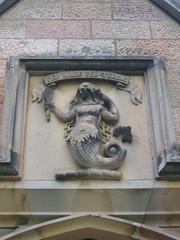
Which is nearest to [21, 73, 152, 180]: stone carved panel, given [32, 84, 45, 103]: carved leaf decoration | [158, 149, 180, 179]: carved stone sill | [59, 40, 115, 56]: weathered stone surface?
[32, 84, 45, 103]: carved leaf decoration

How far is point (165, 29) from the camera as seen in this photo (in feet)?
17.0

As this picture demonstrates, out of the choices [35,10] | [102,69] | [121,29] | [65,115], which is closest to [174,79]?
[102,69]

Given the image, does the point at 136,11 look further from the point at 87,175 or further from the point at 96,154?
the point at 87,175

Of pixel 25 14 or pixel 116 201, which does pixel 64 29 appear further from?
pixel 116 201

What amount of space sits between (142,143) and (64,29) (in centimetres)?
170

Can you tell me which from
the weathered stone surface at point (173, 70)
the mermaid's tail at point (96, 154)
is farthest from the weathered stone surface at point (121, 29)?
the mermaid's tail at point (96, 154)

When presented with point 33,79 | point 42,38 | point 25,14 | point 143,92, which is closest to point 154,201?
point 143,92

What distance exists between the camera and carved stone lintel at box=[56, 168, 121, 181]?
12.7 feet

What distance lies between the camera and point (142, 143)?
4.21 m

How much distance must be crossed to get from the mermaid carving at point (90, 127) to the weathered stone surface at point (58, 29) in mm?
855


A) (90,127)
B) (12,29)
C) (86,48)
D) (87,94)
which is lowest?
(90,127)

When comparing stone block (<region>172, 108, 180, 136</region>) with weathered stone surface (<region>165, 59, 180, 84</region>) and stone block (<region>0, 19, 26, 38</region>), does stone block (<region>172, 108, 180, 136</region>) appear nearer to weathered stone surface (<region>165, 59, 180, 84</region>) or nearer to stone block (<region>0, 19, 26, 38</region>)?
weathered stone surface (<region>165, 59, 180, 84</region>)

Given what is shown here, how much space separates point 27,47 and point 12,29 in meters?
0.35

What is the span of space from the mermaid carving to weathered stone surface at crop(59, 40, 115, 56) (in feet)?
1.78
